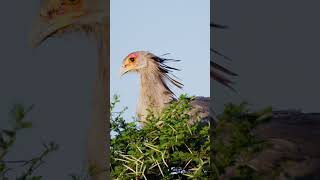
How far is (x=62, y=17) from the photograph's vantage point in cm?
280

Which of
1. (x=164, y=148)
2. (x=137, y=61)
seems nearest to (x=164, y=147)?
(x=164, y=148)

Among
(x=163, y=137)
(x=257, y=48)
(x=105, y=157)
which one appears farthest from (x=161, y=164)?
(x=257, y=48)

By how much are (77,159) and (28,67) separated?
39 centimetres

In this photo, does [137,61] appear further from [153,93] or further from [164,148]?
[164,148]

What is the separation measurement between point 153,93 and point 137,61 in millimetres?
363

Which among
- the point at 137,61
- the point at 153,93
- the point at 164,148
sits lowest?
the point at 164,148

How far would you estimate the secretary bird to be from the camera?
4070mm

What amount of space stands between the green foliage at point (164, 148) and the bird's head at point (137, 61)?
56cm

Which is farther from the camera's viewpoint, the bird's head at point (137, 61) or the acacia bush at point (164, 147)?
the bird's head at point (137, 61)

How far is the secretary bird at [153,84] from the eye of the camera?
13.4 ft

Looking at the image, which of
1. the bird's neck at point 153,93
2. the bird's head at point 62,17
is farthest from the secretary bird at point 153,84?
the bird's head at point 62,17

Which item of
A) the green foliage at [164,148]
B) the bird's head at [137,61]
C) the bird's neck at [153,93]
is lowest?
the green foliage at [164,148]

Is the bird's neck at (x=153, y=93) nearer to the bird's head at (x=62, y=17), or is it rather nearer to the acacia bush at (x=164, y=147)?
the acacia bush at (x=164, y=147)

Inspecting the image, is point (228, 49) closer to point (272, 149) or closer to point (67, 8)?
point (272, 149)
